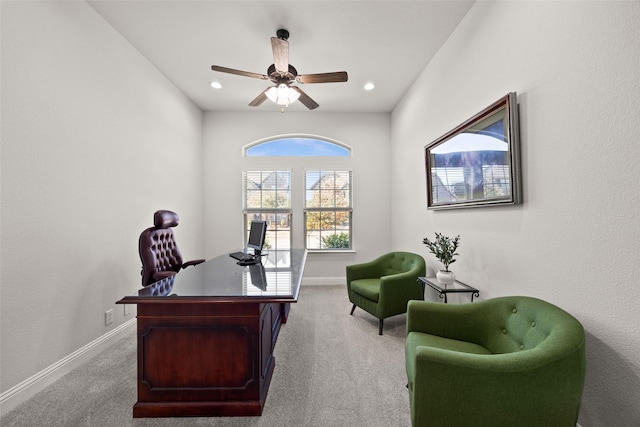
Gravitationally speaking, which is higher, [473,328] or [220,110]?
[220,110]

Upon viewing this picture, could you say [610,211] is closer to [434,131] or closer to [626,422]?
[626,422]

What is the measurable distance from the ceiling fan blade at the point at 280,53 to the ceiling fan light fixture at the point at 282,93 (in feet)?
0.50

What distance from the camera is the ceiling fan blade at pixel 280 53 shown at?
2244 mm

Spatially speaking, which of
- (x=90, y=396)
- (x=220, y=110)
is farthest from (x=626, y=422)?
(x=220, y=110)

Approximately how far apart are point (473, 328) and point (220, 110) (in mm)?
4782

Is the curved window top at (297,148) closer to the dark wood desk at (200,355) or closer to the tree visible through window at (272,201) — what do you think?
the tree visible through window at (272,201)

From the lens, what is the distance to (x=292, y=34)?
8.99 ft

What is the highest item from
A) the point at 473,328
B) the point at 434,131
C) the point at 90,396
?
the point at 434,131

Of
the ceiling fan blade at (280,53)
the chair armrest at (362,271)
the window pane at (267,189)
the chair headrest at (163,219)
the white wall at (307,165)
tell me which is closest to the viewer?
the ceiling fan blade at (280,53)

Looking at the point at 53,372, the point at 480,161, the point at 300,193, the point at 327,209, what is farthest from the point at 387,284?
the point at 53,372

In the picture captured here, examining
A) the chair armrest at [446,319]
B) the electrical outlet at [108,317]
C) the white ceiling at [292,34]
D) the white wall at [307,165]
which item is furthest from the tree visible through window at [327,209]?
the chair armrest at [446,319]

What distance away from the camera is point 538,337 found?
4.56 ft

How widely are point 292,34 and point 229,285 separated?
252 centimetres

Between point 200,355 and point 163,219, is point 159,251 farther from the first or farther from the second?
point 200,355
